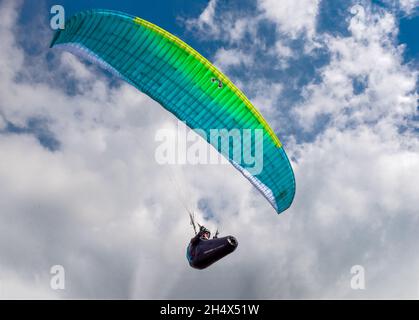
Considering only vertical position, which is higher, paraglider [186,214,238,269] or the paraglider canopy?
the paraglider canopy

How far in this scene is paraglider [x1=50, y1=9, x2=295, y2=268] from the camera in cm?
1432

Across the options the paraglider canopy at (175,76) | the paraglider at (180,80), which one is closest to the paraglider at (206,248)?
the paraglider at (180,80)

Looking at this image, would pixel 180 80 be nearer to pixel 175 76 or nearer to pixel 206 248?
pixel 175 76

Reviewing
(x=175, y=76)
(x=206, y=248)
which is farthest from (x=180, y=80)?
(x=206, y=248)

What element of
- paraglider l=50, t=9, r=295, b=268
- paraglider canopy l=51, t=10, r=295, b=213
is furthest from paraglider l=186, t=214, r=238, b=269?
paraglider canopy l=51, t=10, r=295, b=213

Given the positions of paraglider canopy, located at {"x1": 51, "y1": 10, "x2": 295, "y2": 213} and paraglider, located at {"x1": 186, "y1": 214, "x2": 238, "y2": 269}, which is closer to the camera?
paraglider canopy, located at {"x1": 51, "y1": 10, "x2": 295, "y2": 213}

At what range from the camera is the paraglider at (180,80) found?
14.3 metres

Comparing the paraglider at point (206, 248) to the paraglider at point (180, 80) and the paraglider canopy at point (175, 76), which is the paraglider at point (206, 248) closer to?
the paraglider at point (180, 80)

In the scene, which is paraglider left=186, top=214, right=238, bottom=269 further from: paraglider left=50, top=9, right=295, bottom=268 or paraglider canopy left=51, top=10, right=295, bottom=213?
paraglider canopy left=51, top=10, right=295, bottom=213
